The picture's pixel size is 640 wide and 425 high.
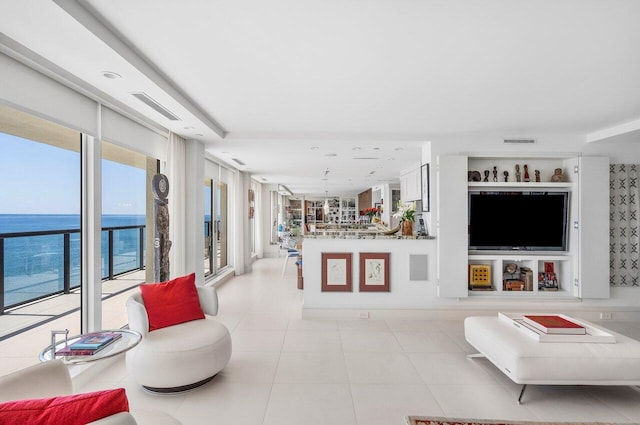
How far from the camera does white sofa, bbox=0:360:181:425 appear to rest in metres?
1.45

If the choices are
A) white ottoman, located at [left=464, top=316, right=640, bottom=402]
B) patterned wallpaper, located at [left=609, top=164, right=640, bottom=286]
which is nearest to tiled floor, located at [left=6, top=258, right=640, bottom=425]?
white ottoman, located at [left=464, top=316, right=640, bottom=402]

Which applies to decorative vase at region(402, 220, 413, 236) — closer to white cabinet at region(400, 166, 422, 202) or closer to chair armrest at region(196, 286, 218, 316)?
white cabinet at region(400, 166, 422, 202)

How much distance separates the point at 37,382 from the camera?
1.52 metres

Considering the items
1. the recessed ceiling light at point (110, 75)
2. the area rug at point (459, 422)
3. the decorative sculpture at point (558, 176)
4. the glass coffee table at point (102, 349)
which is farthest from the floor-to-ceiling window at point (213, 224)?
the decorative sculpture at point (558, 176)

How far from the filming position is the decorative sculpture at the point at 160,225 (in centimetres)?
357

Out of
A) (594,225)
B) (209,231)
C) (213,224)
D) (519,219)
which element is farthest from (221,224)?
(594,225)

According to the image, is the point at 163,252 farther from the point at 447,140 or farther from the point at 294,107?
the point at 447,140

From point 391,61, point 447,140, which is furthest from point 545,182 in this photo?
point 391,61

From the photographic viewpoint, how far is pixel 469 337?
3.25m

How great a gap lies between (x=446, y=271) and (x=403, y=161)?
2.66 metres

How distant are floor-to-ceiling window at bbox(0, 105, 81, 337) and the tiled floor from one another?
1586mm

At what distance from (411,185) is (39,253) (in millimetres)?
6082

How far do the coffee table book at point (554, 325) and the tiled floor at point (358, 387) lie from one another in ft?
1.62

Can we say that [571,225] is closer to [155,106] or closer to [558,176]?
[558,176]
